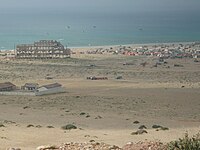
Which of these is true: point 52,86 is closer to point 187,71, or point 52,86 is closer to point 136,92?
point 136,92

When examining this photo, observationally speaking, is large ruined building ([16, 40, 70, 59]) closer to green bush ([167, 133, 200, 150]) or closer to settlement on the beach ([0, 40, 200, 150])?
settlement on the beach ([0, 40, 200, 150])

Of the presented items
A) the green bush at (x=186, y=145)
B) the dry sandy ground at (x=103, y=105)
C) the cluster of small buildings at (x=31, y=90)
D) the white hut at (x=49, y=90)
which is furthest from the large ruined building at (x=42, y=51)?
the green bush at (x=186, y=145)

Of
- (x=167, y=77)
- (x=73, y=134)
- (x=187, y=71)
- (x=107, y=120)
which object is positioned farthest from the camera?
(x=187, y=71)

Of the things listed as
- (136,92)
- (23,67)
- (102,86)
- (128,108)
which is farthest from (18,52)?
(128,108)

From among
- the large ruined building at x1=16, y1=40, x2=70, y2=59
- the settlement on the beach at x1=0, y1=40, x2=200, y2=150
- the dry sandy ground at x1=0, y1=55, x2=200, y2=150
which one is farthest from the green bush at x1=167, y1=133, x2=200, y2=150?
the large ruined building at x1=16, y1=40, x2=70, y2=59

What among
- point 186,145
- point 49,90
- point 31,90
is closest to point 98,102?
point 49,90

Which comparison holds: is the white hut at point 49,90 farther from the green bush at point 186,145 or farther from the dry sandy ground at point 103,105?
the green bush at point 186,145
